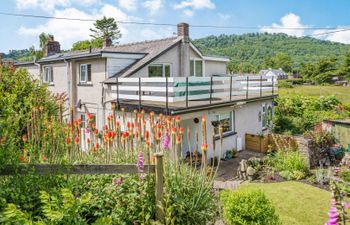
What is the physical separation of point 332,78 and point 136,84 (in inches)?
2652

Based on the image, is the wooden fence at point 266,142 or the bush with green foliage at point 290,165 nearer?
the bush with green foliage at point 290,165

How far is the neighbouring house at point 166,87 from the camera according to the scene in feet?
42.5

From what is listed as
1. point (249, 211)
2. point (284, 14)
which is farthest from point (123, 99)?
point (284, 14)

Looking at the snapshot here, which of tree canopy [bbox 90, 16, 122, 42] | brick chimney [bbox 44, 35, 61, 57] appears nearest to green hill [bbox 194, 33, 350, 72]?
tree canopy [bbox 90, 16, 122, 42]

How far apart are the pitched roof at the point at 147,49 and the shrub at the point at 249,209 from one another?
1098 centimetres

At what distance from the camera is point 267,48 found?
121312mm

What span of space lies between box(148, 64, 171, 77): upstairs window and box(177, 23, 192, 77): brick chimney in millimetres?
1128

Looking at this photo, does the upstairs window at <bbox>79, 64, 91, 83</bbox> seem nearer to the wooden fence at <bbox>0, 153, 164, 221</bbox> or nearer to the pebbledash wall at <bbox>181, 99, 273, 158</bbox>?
the pebbledash wall at <bbox>181, 99, 273, 158</bbox>

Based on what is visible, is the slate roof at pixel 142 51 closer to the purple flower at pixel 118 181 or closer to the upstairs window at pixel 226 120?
the upstairs window at pixel 226 120

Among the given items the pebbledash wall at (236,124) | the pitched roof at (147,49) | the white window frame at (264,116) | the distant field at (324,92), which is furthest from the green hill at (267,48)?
the pebbledash wall at (236,124)

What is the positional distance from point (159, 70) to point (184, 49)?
259 centimetres

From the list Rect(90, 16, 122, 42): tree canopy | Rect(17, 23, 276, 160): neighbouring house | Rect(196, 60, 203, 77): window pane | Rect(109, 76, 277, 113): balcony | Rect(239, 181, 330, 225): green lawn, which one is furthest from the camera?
Rect(90, 16, 122, 42): tree canopy

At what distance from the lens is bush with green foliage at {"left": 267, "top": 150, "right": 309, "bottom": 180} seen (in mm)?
11187

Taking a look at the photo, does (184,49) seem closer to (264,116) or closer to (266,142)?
(264,116)
